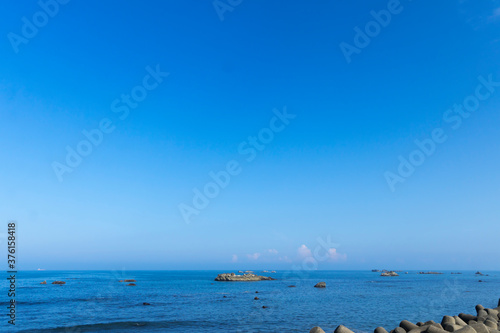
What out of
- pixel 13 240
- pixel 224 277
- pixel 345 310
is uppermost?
pixel 13 240

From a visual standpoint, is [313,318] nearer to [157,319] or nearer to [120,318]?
[157,319]

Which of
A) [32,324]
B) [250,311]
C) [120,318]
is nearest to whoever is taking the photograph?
[32,324]

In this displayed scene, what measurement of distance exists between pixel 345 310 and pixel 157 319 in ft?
79.1

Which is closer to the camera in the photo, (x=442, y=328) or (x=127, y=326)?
(x=442, y=328)

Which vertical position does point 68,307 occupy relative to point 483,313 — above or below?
below

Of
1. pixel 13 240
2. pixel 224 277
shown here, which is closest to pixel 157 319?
pixel 13 240

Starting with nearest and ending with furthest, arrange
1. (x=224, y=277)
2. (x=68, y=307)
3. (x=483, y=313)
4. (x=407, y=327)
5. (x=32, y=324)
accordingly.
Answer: (x=407, y=327) → (x=483, y=313) → (x=32, y=324) → (x=68, y=307) → (x=224, y=277)

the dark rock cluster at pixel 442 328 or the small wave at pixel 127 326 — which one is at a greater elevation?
the dark rock cluster at pixel 442 328

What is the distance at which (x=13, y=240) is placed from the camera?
72.5 ft

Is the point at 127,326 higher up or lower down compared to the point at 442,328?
lower down

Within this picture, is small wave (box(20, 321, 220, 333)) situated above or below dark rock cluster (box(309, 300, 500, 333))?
below

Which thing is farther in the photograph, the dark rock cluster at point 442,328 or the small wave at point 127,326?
the small wave at point 127,326

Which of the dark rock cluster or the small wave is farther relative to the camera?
the small wave

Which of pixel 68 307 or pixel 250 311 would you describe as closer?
pixel 250 311
